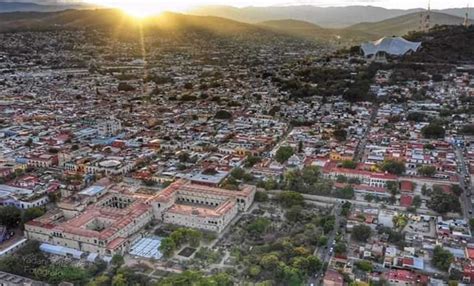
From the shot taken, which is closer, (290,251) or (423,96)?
(290,251)

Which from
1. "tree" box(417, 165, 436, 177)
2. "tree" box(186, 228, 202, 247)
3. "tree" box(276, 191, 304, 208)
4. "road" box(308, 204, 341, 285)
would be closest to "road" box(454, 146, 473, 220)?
"tree" box(417, 165, 436, 177)

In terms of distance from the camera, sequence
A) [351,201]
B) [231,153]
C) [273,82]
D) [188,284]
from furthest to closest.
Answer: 1. [273,82]
2. [231,153]
3. [351,201]
4. [188,284]

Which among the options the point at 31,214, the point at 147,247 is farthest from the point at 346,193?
the point at 31,214

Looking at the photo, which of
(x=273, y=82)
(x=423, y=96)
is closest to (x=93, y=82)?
(x=273, y=82)

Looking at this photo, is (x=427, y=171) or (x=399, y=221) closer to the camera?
(x=399, y=221)

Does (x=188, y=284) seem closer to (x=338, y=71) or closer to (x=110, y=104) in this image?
(x=110, y=104)

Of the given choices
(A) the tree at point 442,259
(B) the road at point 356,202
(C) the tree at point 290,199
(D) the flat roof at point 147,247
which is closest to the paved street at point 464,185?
(B) the road at point 356,202

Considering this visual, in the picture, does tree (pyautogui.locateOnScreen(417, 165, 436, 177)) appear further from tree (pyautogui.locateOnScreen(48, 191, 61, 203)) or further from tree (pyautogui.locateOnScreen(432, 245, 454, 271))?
tree (pyautogui.locateOnScreen(48, 191, 61, 203))

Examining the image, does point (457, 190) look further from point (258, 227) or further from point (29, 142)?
point (29, 142)
